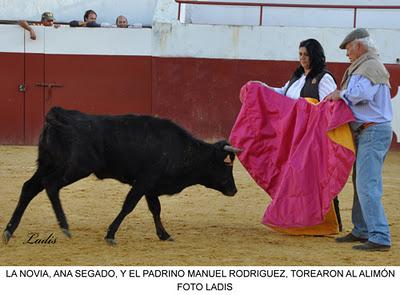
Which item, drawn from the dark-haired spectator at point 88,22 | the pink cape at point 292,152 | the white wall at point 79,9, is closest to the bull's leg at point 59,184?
the pink cape at point 292,152

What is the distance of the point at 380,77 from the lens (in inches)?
231

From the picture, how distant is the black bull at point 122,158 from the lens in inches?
235

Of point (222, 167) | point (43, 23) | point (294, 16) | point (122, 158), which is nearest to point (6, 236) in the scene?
point (122, 158)

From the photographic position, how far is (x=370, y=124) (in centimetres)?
596

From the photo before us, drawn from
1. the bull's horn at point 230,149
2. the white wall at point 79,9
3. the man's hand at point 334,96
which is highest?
the white wall at point 79,9

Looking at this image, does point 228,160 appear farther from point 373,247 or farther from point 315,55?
point 373,247

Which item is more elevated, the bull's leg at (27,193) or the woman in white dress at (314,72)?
the woman in white dress at (314,72)

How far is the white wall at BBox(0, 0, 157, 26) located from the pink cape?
24.8ft

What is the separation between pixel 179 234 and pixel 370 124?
1594mm

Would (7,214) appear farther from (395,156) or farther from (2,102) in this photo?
(395,156)

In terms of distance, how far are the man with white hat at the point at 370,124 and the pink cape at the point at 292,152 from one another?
0.13 m

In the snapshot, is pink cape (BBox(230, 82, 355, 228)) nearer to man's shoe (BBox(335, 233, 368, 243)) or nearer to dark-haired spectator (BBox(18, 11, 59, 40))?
man's shoe (BBox(335, 233, 368, 243))

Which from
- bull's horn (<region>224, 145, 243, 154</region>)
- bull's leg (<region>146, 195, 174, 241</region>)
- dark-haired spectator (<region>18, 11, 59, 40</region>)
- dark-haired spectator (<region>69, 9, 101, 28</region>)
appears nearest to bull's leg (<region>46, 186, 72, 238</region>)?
bull's leg (<region>146, 195, 174, 241</region>)

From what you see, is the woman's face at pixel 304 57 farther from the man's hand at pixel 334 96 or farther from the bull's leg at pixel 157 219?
the bull's leg at pixel 157 219
